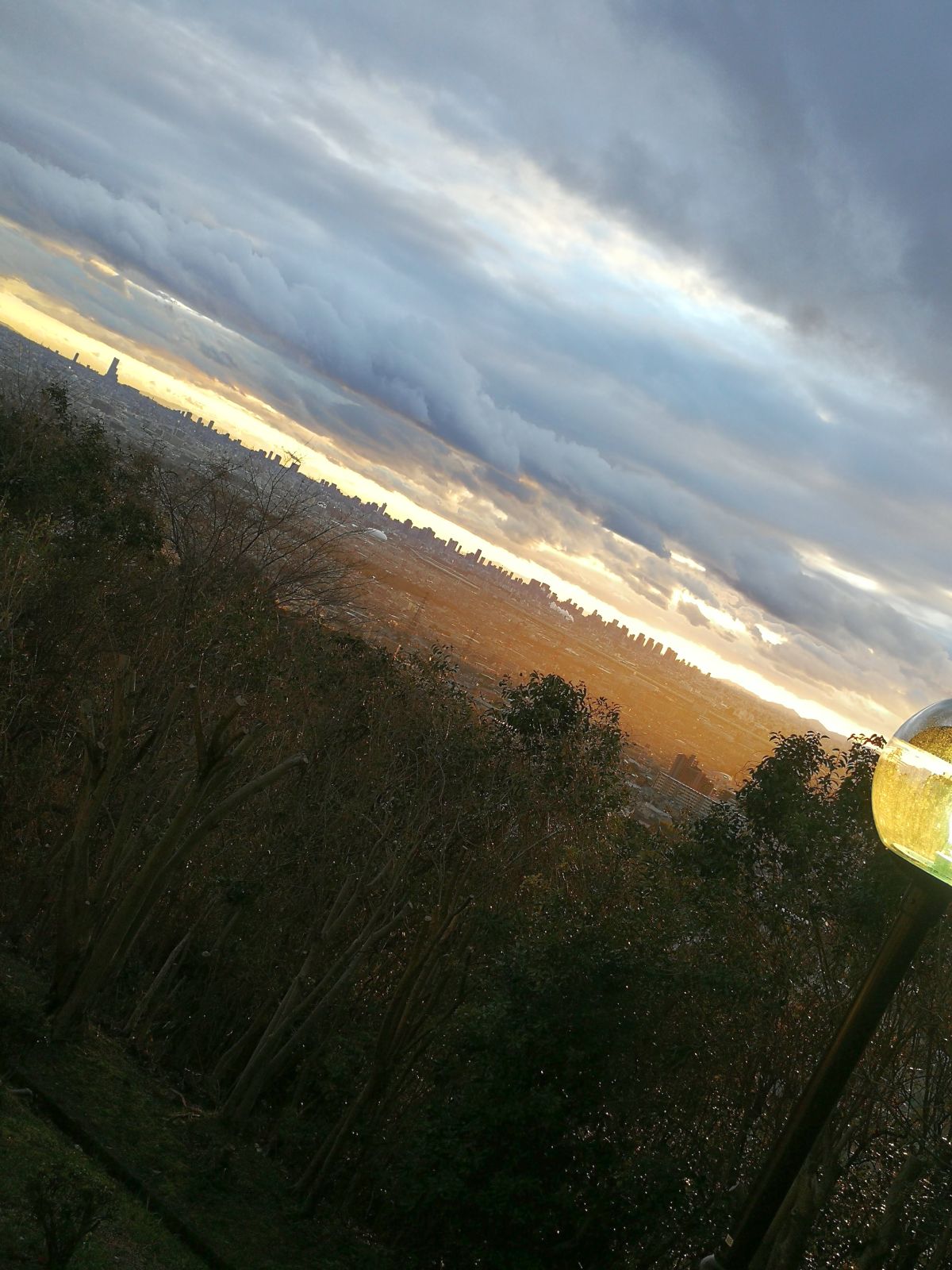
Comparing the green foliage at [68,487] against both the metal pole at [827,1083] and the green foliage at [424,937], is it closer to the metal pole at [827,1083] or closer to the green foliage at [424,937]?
the green foliage at [424,937]

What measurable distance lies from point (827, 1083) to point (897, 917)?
54 cm

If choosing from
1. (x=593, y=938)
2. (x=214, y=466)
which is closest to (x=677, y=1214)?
(x=593, y=938)

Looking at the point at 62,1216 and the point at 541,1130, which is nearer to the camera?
the point at 62,1216

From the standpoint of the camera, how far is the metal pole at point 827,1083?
2.60 metres

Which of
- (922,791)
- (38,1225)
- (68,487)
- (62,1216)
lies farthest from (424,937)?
(68,487)

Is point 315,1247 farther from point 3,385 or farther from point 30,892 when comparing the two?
point 3,385

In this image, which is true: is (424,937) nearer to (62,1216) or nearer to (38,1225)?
(38,1225)

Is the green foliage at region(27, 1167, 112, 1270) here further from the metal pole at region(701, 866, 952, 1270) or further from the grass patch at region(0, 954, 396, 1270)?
the metal pole at region(701, 866, 952, 1270)

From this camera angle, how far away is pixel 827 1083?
106 inches

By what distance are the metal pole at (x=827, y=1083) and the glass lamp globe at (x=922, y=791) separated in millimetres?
141

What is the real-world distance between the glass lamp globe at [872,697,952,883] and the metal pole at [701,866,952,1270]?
0.46ft

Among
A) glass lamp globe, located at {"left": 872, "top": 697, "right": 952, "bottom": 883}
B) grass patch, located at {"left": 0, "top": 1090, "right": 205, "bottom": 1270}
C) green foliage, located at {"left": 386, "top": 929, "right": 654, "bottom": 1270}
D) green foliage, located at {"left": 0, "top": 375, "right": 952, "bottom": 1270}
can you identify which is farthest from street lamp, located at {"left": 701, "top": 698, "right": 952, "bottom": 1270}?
green foliage, located at {"left": 386, "top": 929, "right": 654, "bottom": 1270}

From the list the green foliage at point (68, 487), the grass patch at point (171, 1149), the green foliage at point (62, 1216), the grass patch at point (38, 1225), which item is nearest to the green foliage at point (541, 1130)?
the grass patch at point (171, 1149)

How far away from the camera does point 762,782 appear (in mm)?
13820
